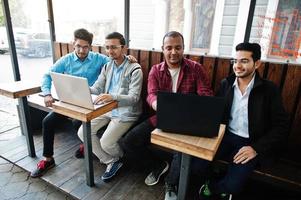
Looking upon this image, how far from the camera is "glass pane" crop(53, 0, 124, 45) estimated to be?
3.27m

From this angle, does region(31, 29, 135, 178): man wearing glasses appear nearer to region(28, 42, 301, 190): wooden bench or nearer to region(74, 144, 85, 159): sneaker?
region(74, 144, 85, 159): sneaker

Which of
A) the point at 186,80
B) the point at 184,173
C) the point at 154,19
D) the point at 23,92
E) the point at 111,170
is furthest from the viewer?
the point at 154,19

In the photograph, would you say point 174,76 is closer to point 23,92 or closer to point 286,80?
point 286,80

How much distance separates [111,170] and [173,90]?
101 centimetres

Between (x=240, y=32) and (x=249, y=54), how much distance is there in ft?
6.31

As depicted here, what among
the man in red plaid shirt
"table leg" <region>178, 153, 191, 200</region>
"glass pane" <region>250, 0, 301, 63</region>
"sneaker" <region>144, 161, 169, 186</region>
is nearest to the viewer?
"table leg" <region>178, 153, 191, 200</region>

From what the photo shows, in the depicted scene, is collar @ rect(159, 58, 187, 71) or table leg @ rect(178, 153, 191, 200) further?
collar @ rect(159, 58, 187, 71)

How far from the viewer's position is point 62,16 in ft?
11.0

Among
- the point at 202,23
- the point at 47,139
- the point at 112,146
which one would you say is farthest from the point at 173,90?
the point at 202,23

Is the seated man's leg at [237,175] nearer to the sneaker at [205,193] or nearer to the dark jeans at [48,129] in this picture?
the sneaker at [205,193]

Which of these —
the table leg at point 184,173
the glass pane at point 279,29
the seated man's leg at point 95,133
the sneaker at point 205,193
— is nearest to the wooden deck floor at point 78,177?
the seated man's leg at point 95,133

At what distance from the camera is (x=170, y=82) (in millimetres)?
2018

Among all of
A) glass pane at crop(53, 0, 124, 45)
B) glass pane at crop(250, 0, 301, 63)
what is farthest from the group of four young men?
glass pane at crop(250, 0, 301, 63)

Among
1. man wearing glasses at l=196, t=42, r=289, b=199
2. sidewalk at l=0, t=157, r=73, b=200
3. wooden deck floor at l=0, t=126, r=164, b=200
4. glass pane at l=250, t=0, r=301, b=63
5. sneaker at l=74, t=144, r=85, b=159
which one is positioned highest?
glass pane at l=250, t=0, r=301, b=63
